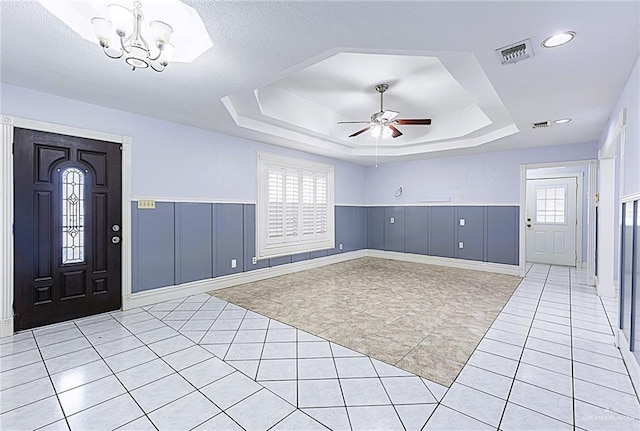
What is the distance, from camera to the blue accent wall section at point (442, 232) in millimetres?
6707

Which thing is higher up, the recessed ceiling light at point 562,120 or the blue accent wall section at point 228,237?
the recessed ceiling light at point 562,120

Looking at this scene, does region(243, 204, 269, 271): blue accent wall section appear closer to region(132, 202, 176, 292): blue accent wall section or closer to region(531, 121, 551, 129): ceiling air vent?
region(132, 202, 176, 292): blue accent wall section

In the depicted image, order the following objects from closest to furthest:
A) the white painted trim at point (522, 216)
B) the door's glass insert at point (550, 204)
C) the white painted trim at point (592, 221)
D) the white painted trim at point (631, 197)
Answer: the white painted trim at point (631, 197), the white painted trim at point (592, 221), the white painted trim at point (522, 216), the door's glass insert at point (550, 204)

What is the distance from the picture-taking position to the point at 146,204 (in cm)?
401

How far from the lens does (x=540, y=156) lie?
5676 mm

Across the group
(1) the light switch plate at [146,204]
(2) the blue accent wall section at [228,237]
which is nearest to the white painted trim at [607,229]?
(2) the blue accent wall section at [228,237]

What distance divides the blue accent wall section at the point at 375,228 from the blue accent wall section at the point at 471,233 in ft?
6.16

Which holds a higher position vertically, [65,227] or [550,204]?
[550,204]

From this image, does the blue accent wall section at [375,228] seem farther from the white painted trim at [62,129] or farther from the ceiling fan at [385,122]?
the white painted trim at [62,129]

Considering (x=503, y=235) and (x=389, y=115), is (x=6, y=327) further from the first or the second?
(x=503, y=235)

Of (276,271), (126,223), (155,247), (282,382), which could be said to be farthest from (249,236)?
(282,382)

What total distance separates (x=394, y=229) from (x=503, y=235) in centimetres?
239

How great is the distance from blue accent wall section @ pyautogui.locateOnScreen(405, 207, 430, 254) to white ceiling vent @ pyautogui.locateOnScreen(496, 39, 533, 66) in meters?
4.86

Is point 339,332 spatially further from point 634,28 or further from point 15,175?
point 15,175
